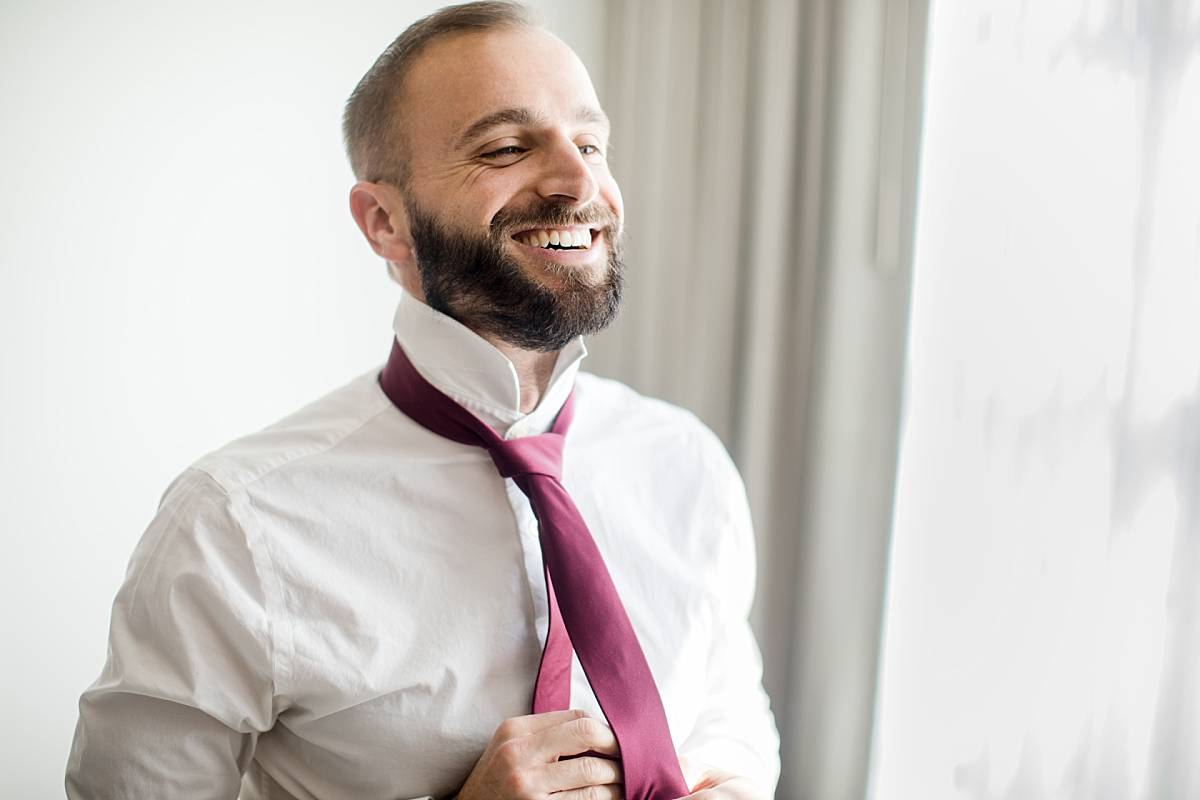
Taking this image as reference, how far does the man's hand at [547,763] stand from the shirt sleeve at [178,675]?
0.88ft

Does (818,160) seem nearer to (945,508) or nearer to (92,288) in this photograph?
(945,508)

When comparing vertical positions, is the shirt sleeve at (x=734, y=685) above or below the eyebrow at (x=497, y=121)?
below

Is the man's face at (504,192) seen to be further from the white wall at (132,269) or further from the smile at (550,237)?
the white wall at (132,269)

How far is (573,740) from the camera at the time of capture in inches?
42.9

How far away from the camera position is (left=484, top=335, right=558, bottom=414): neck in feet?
4.27

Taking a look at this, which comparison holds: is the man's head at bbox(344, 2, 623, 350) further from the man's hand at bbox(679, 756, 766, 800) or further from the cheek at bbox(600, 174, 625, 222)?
the man's hand at bbox(679, 756, 766, 800)

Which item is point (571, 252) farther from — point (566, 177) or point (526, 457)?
point (526, 457)

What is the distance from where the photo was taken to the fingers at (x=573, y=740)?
1.08m

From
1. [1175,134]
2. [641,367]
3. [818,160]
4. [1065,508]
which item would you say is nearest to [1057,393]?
[1065,508]

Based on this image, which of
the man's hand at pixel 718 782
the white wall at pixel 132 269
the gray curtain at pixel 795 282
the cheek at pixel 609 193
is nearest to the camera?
the man's hand at pixel 718 782

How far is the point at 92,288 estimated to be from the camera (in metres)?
1.48

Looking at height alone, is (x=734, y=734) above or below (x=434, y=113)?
below

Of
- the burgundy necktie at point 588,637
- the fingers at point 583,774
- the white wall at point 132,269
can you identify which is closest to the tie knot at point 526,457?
the burgundy necktie at point 588,637

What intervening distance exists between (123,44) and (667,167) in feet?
3.62
